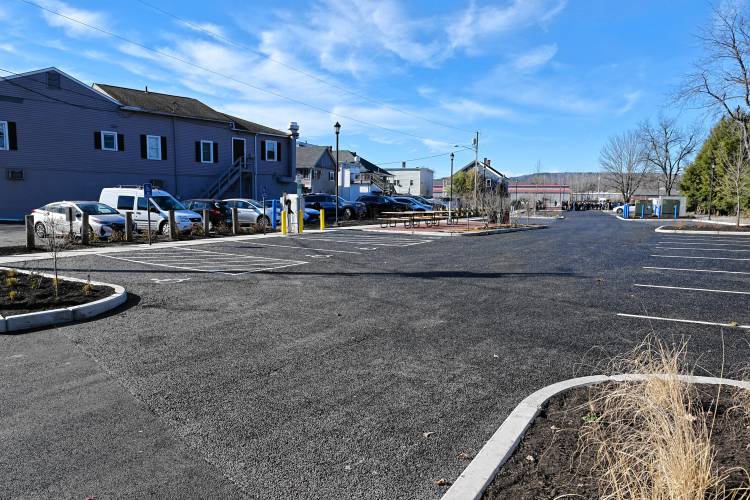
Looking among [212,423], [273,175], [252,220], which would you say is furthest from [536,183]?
[212,423]

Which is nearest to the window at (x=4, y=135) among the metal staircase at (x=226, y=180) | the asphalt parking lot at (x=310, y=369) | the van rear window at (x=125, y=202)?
the van rear window at (x=125, y=202)

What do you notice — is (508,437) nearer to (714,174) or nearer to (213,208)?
(213,208)

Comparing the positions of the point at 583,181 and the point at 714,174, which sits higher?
the point at 583,181

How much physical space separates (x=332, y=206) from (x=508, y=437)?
99.6 feet

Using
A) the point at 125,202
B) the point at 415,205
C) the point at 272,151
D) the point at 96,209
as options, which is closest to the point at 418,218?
the point at 415,205

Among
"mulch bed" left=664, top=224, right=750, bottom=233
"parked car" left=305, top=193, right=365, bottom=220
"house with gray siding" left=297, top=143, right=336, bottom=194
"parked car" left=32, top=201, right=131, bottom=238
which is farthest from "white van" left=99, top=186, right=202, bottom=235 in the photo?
"house with gray siding" left=297, top=143, right=336, bottom=194

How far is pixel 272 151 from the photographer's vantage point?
41.1 m

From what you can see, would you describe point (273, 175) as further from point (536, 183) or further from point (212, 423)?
point (536, 183)

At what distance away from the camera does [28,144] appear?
91.7ft

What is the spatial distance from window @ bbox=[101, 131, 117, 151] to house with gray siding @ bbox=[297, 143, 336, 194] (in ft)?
88.3

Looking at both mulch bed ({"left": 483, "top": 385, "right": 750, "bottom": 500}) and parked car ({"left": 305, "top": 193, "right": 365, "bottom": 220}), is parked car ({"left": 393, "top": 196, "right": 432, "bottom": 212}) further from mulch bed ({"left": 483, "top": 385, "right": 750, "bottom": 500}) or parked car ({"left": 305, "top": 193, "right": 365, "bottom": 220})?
mulch bed ({"left": 483, "top": 385, "right": 750, "bottom": 500})

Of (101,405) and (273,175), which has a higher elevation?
(273,175)

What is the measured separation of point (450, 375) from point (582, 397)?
4.27 feet

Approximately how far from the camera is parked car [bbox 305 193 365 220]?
33062 millimetres
